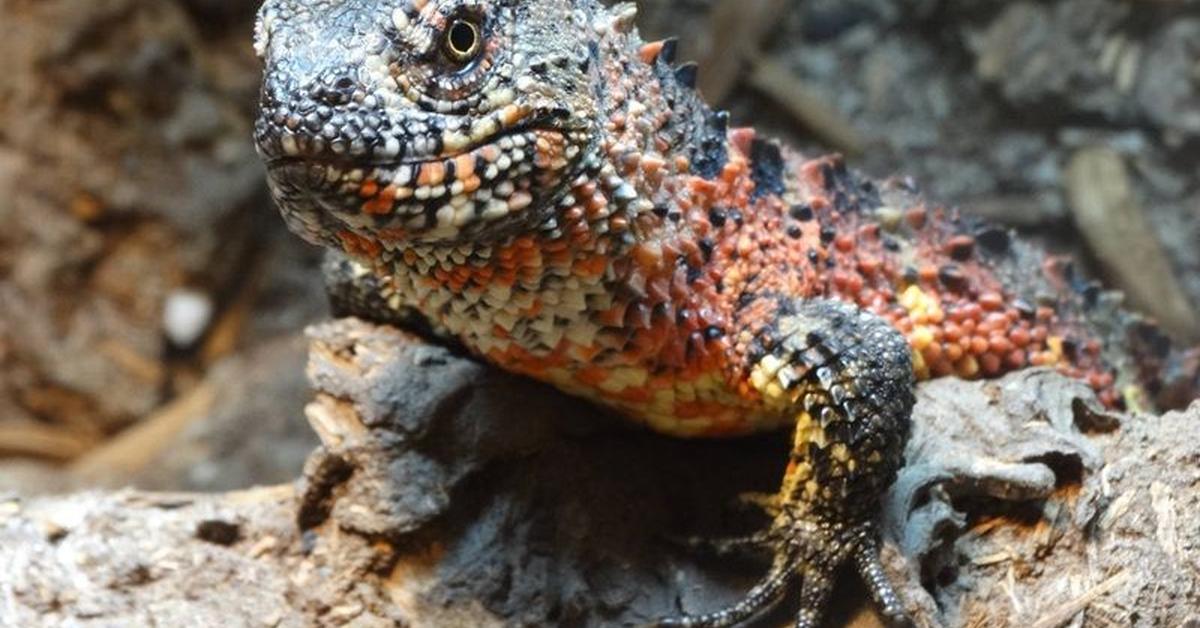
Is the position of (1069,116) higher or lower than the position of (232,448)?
higher

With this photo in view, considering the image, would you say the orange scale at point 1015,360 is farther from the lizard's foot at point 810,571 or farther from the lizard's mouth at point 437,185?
the lizard's mouth at point 437,185

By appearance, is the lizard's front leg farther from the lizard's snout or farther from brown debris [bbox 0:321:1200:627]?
the lizard's snout

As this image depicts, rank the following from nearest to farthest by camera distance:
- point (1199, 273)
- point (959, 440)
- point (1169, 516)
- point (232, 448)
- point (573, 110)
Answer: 1. point (573, 110)
2. point (1169, 516)
3. point (959, 440)
4. point (1199, 273)
5. point (232, 448)

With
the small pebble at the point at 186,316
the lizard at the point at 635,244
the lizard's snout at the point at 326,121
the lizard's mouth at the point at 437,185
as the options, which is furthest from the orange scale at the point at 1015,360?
the small pebble at the point at 186,316

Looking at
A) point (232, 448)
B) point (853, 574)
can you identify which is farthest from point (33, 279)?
point (853, 574)

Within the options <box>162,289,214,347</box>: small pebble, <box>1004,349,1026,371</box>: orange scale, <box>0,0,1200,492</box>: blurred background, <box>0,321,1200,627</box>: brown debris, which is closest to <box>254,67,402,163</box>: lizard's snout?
<box>0,321,1200,627</box>: brown debris

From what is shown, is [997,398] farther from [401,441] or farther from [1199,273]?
[1199,273]

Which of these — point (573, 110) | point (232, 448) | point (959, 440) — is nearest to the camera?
point (573, 110)

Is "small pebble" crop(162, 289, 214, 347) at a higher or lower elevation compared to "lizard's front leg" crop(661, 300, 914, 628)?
higher
